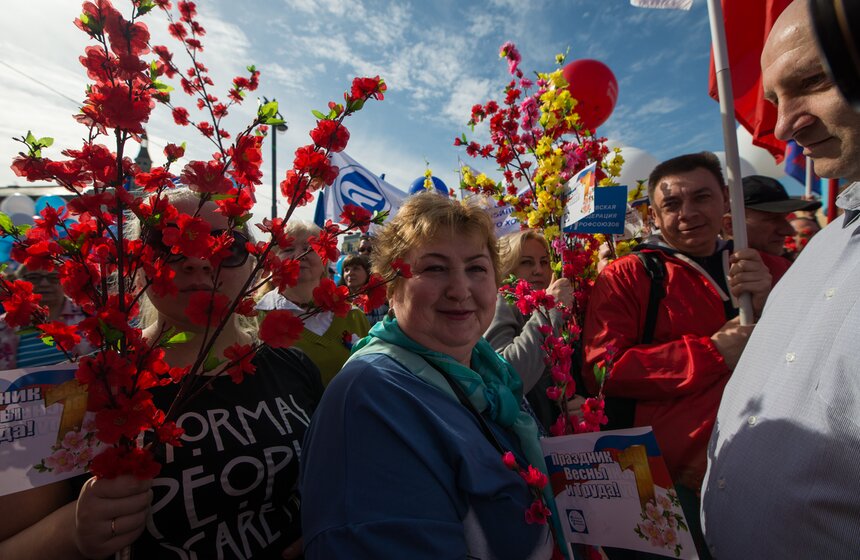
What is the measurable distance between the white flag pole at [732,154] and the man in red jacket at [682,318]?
0.06 meters

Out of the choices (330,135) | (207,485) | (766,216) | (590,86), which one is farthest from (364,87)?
(590,86)

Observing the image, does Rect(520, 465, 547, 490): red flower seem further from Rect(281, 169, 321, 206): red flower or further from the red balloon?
the red balloon

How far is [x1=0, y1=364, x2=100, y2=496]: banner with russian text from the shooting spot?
79 centimetres

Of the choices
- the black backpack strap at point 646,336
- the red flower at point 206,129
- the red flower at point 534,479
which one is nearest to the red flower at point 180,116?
the red flower at point 206,129

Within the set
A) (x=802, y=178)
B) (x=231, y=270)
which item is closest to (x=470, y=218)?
(x=231, y=270)

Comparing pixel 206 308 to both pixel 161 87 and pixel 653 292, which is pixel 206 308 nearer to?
pixel 161 87

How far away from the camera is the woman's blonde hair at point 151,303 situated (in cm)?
144

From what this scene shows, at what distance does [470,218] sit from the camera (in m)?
1.58

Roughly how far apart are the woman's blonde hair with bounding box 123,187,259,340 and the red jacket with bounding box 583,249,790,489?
168 centimetres

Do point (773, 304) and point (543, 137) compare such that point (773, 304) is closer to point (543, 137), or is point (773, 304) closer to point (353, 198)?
point (543, 137)

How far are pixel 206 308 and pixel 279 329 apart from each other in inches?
6.9

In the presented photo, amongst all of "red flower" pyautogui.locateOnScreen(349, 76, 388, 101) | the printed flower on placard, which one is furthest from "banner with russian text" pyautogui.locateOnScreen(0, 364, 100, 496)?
the printed flower on placard

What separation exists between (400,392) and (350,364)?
20 cm

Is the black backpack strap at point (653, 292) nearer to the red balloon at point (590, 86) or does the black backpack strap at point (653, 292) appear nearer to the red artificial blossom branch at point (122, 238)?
the red artificial blossom branch at point (122, 238)
